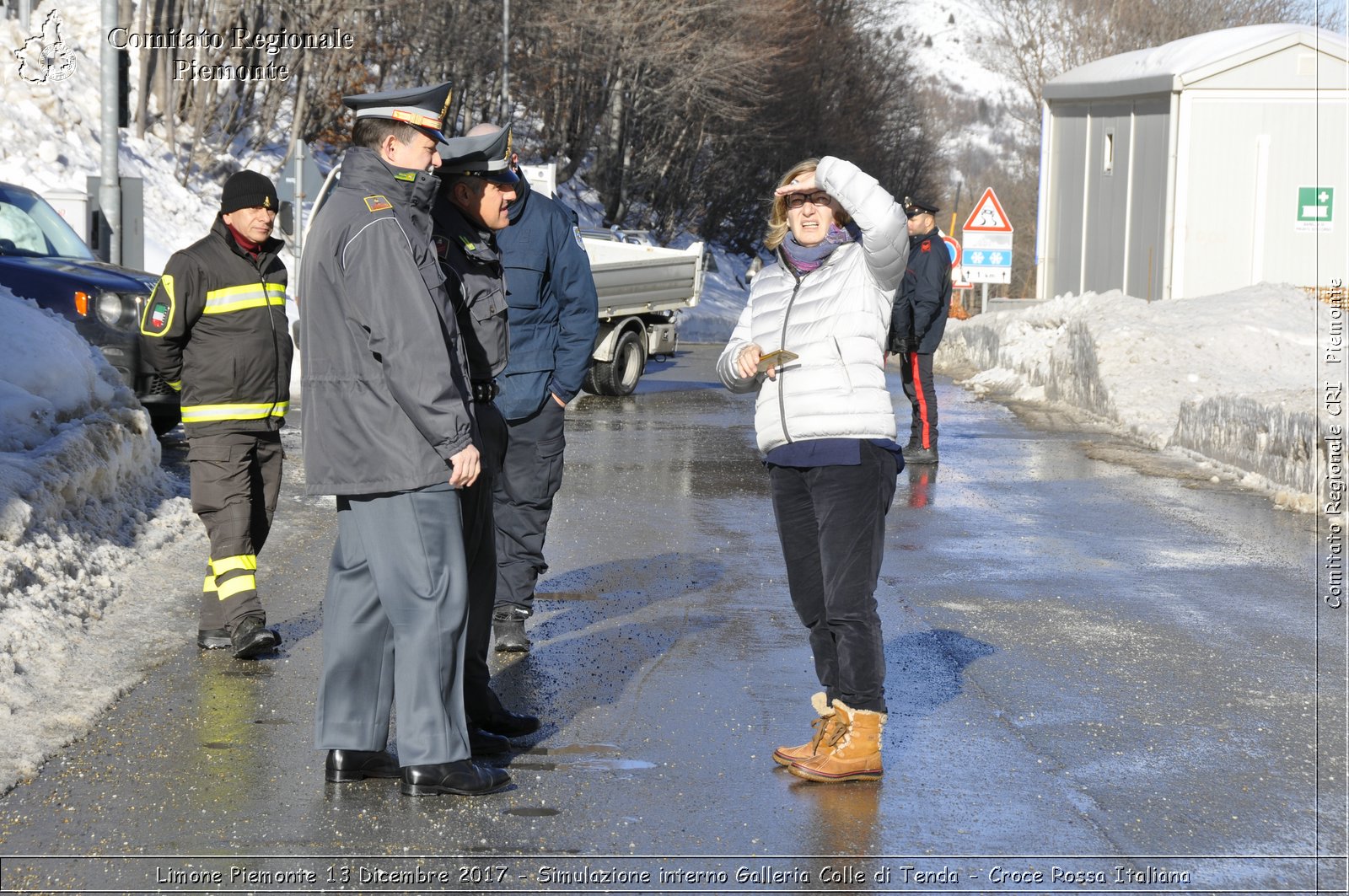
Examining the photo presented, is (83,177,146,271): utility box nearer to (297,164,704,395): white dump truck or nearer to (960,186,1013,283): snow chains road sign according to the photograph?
(297,164,704,395): white dump truck

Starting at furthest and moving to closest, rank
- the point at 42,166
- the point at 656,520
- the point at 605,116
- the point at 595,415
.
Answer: the point at 605,116 → the point at 42,166 → the point at 595,415 → the point at 656,520

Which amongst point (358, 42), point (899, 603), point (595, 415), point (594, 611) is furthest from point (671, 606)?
point (358, 42)

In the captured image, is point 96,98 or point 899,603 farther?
point 96,98

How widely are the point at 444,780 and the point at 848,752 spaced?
4.18 ft

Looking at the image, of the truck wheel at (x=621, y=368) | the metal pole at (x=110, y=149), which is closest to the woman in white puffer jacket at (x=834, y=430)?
the metal pole at (x=110, y=149)

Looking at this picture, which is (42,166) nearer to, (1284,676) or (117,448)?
(117,448)

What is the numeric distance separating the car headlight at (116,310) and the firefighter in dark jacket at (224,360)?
5550mm

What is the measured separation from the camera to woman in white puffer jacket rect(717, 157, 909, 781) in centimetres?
529

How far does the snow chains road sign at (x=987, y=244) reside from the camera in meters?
26.9

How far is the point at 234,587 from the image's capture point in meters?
6.86

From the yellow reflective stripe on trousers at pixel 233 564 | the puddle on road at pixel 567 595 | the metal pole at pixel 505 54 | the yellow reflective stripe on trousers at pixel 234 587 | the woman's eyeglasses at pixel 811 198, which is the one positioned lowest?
the puddle on road at pixel 567 595

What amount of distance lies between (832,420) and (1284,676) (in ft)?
8.56

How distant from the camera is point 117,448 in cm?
939

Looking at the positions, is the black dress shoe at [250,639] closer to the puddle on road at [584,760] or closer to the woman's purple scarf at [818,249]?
the puddle on road at [584,760]
